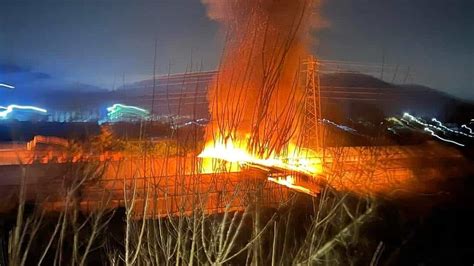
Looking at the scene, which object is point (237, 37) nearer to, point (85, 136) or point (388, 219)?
point (85, 136)

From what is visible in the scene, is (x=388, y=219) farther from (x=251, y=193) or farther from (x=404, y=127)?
(x=404, y=127)

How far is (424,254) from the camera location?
8.25 meters

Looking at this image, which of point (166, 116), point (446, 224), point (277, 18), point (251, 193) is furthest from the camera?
point (277, 18)

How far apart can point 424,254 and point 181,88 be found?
536 cm

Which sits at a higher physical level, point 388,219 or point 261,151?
point 261,151

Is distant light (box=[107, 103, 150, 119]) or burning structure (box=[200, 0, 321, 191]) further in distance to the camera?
distant light (box=[107, 103, 150, 119])

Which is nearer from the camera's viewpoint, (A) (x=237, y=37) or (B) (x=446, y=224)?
(B) (x=446, y=224)

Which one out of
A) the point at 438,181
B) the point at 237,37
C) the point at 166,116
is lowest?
the point at 438,181

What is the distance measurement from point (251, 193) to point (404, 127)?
19290mm

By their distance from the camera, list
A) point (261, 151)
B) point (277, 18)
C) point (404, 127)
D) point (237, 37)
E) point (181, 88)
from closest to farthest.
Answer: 1. point (261, 151)
2. point (181, 88)
3. point (277, 18)
4. point (237, 37)
5. point (404, 127)

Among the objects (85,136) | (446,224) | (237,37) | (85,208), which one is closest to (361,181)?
(446,224)

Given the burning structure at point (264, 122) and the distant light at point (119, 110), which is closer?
the burning structure at point (264, 122)

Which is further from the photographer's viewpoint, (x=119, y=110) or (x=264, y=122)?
(x=119, y=110)

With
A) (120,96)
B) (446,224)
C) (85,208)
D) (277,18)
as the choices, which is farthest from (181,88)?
(277,18)
